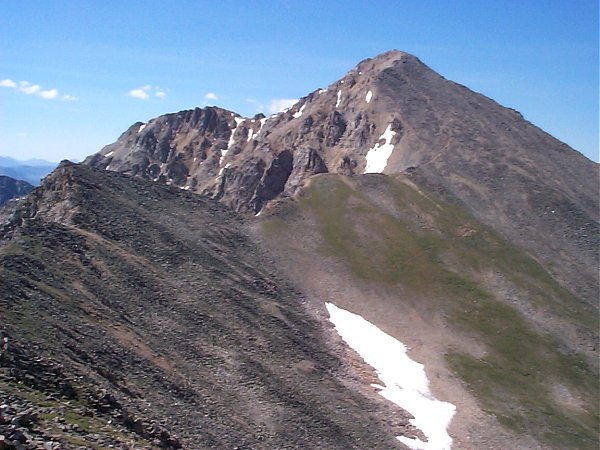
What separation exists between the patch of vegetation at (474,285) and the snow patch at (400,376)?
572 cm

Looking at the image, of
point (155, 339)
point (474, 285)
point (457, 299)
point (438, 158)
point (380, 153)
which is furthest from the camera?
point (380, 153)

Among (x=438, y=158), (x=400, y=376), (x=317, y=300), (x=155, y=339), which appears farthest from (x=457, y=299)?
(x=155, y=339)

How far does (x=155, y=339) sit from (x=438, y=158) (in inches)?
3444

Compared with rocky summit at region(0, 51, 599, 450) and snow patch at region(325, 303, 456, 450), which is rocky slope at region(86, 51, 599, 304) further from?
snow patch at region(325, 303, 456, 450)

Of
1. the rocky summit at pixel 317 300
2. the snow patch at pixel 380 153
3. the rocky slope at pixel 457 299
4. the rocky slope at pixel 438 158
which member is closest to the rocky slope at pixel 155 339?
the rocky summit at pixel 317 300

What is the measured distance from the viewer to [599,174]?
5719 inches

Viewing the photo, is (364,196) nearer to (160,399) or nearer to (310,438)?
(310,438)

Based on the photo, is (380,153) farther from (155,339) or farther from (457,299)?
(155,339)

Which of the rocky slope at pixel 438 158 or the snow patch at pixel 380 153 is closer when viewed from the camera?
the rocky slope at pixel 438 158

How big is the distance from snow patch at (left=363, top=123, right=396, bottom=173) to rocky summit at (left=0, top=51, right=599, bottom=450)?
0.58 metres

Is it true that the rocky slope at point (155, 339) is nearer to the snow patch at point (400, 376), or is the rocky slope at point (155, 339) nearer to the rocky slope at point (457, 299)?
the snow patch at point (400, 376)

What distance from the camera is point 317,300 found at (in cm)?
8638

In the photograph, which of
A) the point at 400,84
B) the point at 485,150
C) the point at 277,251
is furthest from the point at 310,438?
the point at 400,84

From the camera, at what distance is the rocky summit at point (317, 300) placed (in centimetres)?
4403
